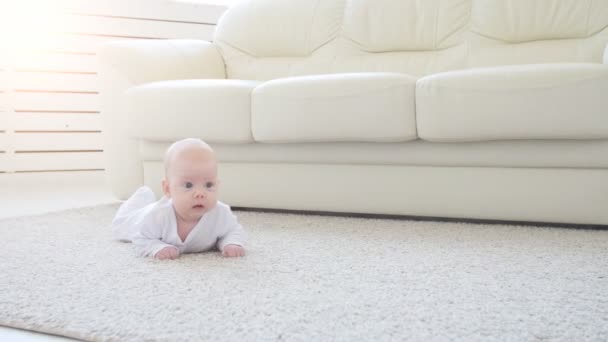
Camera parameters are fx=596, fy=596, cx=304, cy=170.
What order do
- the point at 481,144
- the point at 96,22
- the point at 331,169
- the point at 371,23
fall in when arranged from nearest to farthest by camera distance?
the point at 481,144 → the point at 331,169 → the point at 371,23 → the point at 96,22

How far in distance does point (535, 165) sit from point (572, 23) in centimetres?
95

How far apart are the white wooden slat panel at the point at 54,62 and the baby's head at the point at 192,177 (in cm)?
235

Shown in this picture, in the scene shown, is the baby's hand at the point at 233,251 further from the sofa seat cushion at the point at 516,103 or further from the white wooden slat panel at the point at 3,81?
the white wooden slat panel at the point at 3,81

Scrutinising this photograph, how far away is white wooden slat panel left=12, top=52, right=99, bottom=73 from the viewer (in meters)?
3.47

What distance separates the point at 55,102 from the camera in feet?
11.6

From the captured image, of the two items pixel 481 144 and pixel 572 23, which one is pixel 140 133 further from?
pixel 572 23

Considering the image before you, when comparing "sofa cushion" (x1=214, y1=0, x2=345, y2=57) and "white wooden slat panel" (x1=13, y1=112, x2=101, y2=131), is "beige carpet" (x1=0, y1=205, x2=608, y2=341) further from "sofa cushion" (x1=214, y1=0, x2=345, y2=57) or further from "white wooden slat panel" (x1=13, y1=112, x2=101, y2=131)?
"white wooden slat panel" (x1=13, y1=112, x2=101, y2=131)

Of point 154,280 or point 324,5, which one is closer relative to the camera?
point 154,280

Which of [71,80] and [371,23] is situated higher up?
[371,23]

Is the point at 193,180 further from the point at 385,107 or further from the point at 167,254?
the point at 385,107

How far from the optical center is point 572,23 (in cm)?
243

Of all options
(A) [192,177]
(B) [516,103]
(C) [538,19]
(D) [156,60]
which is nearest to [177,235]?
(A) [192,177]

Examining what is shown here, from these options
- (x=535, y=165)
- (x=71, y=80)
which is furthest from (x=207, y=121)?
(x=71, y=80)

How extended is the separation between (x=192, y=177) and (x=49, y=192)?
1.98m
